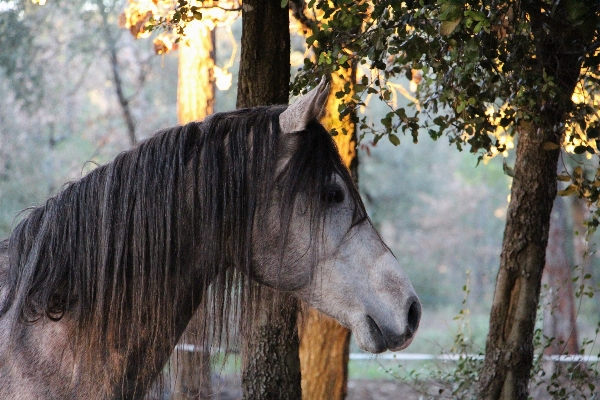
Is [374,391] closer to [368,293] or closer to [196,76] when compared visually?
[196,76]

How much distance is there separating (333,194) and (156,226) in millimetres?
647

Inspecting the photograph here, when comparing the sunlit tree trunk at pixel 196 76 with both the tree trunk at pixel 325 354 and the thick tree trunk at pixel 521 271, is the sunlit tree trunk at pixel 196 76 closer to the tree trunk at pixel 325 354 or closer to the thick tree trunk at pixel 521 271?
→ the tree trunk at pixel 325 354

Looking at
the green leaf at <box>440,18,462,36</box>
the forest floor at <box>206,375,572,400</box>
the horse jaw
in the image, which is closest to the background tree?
the green leaf at <box>440,18,462,36</box>

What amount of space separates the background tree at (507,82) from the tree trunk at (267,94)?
228mm

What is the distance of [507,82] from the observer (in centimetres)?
371

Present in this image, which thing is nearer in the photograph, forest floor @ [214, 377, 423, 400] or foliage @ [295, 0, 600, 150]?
foliage @ [295, 0, 600, 150]

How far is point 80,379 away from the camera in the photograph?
232cm

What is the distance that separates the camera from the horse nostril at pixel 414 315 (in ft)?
7.53

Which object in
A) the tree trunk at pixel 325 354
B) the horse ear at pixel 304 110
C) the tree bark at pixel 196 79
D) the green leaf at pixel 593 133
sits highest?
the tree bark at pixel 196 79

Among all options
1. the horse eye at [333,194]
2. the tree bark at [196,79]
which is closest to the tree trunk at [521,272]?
the horse eye at [333,194]

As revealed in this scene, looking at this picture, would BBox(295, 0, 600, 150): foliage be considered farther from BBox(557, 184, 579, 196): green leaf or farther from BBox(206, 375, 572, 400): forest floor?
BBox(206, 375, 572, 400): forest floor

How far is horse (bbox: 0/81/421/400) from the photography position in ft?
7.56

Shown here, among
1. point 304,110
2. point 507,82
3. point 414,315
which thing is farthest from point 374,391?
point 304,110

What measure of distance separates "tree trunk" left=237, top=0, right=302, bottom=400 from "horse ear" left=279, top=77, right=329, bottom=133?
4.31 ft
